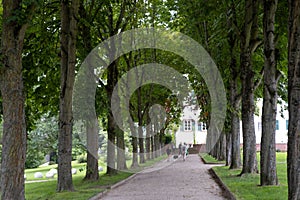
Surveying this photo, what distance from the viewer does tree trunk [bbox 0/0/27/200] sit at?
9992 millimetres

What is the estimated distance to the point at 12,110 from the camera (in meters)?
10.1

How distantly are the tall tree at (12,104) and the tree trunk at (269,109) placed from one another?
7413 millimetres

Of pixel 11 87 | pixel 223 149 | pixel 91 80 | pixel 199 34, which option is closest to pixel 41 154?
pixel 223 149

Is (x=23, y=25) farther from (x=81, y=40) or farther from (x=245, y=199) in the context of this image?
(x=81, y=40)

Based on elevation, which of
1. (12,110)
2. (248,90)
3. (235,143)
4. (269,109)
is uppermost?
(248,90)

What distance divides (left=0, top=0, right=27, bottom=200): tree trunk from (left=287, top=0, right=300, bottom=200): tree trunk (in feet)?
19.8

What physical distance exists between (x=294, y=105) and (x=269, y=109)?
5510 millimetres

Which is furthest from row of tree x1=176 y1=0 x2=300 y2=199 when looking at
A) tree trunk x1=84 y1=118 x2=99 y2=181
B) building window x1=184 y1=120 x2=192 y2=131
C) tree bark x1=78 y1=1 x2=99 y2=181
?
building window x1=184 y1=120 x2=192 y2=131

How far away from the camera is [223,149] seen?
32531mm

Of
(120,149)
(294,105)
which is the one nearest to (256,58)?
(120,149)

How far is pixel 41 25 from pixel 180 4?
22.7 ft

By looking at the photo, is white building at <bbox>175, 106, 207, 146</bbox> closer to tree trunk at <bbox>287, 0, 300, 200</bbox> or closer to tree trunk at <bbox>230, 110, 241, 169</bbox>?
tree trunk at <bbox>230, 110, 241, 169</bbox>

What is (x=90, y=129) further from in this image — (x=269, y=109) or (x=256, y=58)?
(x=256, y=58)

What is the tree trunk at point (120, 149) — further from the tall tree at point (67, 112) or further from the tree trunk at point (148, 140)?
the tree trunk at point (148, 140)
